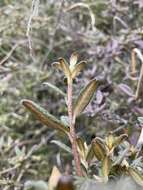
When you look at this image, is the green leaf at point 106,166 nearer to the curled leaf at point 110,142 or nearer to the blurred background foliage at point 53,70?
the curled leaf at point 110,142

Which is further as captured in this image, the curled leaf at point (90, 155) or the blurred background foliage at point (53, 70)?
the blurred background foliage at point (53, 70)

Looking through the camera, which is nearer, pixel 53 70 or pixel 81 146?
pixel 81 146

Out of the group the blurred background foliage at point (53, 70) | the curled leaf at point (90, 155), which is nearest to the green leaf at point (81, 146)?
the curled leaf at point (90, 155)

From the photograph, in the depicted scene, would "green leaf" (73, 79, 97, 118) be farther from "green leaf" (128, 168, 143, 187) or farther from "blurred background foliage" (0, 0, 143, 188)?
"blurred background foliage" (0, 0, 143, 188)

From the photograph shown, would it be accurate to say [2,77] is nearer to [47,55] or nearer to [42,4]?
[47,55]

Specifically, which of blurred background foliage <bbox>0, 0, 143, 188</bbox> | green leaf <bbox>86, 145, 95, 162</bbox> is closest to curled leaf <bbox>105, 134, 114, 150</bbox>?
green leaf <bbox>86, 145, 95, 162</bbox>

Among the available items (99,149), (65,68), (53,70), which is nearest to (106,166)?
(99,149)

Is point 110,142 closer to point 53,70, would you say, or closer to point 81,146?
point 81,146
